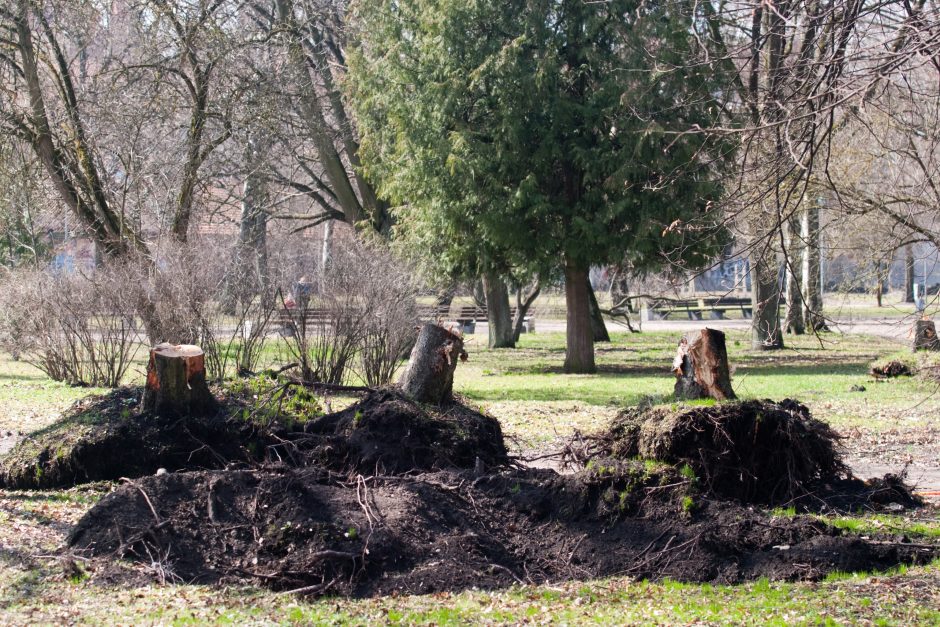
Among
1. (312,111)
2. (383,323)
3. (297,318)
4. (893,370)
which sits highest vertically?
(312,111)

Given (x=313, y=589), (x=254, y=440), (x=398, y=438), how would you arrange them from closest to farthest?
(x=313, y=589) → (x=398, y=438) → (x=254, y=440)

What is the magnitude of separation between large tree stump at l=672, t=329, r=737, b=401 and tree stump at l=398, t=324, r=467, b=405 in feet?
6.78

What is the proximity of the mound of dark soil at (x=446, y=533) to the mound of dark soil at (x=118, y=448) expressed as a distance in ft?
5.14

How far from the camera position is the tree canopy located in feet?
57.7

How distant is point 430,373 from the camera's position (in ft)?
29.0

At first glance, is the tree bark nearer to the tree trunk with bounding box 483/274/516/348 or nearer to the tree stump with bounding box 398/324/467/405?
the tree trunk with bounding box 483/274/516/348

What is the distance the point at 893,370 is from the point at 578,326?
6234 mm

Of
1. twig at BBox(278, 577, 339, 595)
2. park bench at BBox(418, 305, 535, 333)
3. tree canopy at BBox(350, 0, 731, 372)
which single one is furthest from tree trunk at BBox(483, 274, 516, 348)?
twig at BBox(278, 577, 339, 595)

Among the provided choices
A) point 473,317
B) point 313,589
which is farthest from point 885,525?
point 473,317

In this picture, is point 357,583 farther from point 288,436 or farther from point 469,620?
point 288,436

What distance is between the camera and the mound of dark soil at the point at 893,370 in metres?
Result: 17.7

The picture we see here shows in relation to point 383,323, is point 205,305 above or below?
above

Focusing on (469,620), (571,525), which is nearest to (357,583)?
(469,620)

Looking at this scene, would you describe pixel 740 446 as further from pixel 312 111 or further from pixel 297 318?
pixel 312 111
